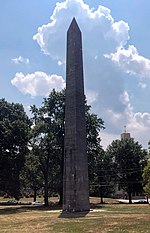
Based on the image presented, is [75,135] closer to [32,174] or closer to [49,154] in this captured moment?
[49,154]

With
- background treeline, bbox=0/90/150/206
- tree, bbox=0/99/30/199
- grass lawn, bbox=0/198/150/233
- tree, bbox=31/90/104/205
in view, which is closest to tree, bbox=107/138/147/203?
background treeline, bbox=0/90/150/206

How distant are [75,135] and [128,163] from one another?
96.8 feet

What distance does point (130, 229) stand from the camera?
1270 cm

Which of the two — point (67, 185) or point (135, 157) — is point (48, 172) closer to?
point (135, 157)

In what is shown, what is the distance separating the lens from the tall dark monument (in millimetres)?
23297

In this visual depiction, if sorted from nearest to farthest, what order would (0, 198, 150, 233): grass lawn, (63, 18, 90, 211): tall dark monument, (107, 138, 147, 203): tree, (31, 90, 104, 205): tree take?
(0, 198, 150, 233): grass lawn, (63, 18, 90, 211): tall dark monument, (31, 90, 104, 205): tree, (107, 138, 147, 203): tree

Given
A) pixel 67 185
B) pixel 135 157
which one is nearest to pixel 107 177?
pixel 135 157

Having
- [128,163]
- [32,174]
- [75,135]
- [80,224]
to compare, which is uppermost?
[75,135]

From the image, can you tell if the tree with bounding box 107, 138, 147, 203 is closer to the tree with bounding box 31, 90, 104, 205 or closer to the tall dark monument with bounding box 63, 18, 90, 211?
the tree with bounding box 31, 90, 104, 205

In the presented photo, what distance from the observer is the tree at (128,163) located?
163 feet

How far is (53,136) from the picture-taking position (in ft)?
130

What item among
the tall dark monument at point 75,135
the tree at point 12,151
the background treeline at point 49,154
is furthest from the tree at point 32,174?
the tall dark monument at point 75,135

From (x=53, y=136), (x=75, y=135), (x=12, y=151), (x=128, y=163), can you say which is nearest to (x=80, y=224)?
(x=75, y=135)

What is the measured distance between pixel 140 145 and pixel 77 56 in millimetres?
31239
